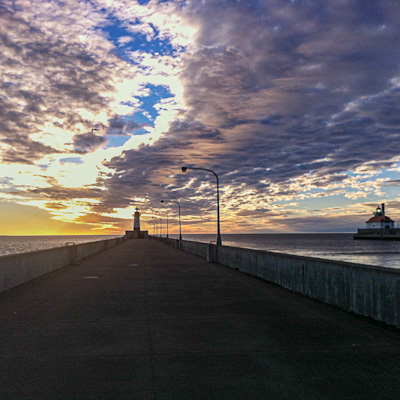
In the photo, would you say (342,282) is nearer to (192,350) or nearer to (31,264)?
(192,350)

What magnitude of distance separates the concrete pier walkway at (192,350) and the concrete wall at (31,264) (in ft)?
6.29

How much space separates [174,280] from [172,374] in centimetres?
1168

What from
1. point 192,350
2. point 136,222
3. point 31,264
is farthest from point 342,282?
point 136,222

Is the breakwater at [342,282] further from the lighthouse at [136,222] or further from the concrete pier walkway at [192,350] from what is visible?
the lighthouse at [136,222]

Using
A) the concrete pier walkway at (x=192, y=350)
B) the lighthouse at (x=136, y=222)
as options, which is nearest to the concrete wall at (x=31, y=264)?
the concrete pier walkway at (x=192, y=350)

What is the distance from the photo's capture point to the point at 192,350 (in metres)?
6.70

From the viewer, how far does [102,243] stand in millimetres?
48906

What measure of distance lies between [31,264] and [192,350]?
1213cm

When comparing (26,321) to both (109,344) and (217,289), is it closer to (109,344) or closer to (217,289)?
(109,344)

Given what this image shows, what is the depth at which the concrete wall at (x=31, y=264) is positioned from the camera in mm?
13758

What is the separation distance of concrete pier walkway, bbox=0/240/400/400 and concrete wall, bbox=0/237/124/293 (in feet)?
6.29

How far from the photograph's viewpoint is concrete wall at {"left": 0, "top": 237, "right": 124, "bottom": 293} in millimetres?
13758

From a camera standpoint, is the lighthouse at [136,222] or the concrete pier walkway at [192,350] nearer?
the concrete pier walkway at [192,350]

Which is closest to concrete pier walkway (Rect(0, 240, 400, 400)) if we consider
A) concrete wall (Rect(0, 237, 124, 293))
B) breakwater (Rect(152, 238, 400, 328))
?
breakwater (Rect(152, 238, 400, 328))
